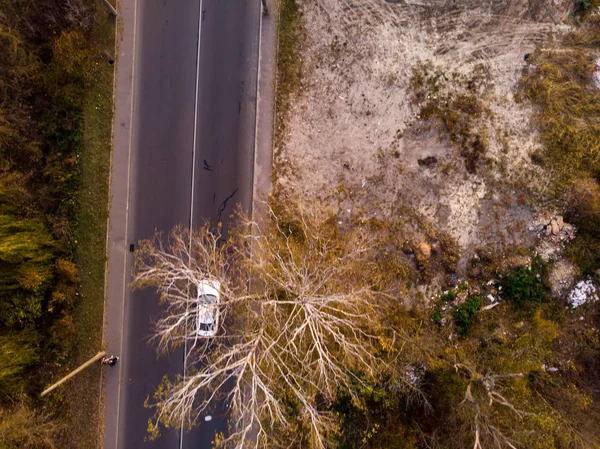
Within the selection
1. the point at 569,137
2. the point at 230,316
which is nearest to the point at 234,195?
the point at 230,316

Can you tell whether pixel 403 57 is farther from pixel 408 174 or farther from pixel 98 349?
pixel 98 349

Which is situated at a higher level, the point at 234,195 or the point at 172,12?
the point at 172,12

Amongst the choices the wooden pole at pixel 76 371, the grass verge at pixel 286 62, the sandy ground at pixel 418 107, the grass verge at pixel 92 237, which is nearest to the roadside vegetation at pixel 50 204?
the grass verge at pixel 92 237

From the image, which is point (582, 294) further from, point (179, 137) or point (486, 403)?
point (179, 137)

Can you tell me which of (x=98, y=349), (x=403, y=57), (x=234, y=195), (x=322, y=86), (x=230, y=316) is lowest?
(x=98, y=349)

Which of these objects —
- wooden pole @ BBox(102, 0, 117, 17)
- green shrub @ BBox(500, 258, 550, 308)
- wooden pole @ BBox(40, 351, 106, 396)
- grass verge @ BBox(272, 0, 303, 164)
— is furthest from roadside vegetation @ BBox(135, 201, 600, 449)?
wooden pole @ BBox(102, 0, 117, 17)

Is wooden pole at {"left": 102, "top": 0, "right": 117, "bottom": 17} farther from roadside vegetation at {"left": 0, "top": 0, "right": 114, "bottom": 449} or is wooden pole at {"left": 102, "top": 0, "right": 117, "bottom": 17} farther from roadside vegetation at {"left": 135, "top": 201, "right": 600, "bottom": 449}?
roadside vegetation at {"left": 135, "top": 201, "right": 600, "bottom": 449}
